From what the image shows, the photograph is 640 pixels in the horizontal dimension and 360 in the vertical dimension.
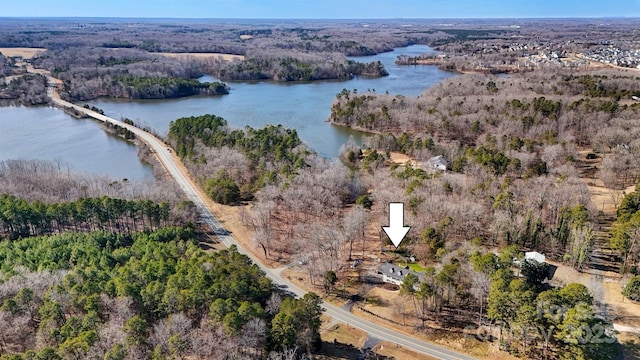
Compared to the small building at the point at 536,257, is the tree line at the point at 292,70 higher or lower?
higher

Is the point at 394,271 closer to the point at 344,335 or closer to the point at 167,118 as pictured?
the point at 344,335

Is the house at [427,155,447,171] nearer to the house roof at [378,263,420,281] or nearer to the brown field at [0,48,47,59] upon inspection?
the house roof at [378,263,420,281]

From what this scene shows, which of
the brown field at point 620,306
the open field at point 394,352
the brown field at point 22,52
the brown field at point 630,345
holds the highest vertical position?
the brown field at point 22,52

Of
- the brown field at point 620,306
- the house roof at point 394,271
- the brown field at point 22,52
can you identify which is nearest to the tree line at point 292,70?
the brown field at point 22,52

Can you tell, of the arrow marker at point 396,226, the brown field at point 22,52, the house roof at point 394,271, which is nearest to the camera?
the house roof at point 394,271

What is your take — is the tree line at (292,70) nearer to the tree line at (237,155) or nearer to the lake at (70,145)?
the lake at (70,145)
